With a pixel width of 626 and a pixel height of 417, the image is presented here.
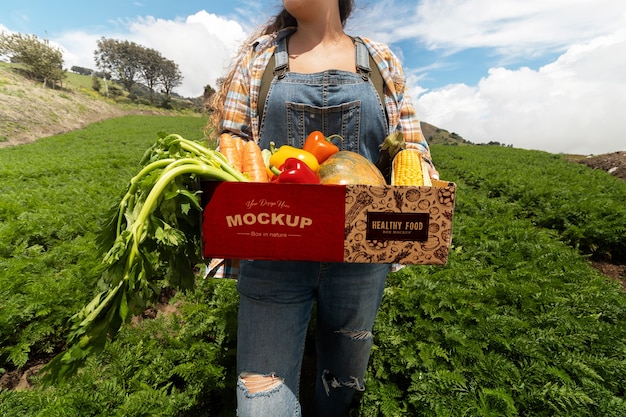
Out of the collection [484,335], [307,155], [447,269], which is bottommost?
[484,335]

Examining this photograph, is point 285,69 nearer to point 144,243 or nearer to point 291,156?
point 291,156

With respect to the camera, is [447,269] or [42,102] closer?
[447,269]

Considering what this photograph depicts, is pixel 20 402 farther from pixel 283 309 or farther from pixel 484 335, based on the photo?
pixel 484 335

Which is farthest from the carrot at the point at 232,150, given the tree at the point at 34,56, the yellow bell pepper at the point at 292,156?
the tree at the point at 34,56

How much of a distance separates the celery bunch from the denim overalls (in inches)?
20.5

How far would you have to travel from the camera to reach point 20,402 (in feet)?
9.15

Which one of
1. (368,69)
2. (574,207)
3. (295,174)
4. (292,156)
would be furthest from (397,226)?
(574,207)

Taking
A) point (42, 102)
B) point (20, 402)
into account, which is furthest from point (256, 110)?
point (42, 102)

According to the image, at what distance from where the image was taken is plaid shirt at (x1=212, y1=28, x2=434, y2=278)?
6.48 ft

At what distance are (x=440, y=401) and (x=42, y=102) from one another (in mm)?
42096

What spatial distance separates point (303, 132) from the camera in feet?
6.48

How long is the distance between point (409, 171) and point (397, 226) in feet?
1.07

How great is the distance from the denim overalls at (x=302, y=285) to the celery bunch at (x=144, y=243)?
522 mm

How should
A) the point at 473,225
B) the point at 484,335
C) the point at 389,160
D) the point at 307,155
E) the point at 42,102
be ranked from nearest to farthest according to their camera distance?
the point at 307,155 < the point at 389,160 < the point at 484,335 < the point at 473,225 < the point at 42,102
